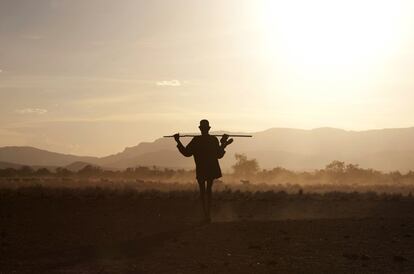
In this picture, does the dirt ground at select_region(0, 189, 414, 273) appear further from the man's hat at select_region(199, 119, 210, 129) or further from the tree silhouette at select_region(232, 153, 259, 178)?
the tree silhouette at select_region(232, 153, 259, 178)

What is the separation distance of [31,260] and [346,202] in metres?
15.6

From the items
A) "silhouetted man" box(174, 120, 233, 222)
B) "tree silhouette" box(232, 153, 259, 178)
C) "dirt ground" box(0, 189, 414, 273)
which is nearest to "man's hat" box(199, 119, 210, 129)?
"silhouetted man" box(174, 120, 233, 222)

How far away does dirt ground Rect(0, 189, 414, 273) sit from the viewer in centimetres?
1084

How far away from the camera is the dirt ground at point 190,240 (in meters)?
10.8

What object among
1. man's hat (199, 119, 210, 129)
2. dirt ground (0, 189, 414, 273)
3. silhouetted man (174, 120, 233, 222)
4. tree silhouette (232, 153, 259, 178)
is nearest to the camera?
dirt ground (0, 189, 414, 273)

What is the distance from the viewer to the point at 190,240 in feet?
43.8

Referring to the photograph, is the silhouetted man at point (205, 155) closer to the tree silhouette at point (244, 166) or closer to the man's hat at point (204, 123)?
the man's hat at point (204, 123)

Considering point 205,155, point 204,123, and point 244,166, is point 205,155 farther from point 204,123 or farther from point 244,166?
point 244,166

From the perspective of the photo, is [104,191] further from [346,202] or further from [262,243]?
[262,243]

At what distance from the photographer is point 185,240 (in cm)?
1338

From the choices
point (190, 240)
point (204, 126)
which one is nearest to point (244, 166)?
point (204, 126)

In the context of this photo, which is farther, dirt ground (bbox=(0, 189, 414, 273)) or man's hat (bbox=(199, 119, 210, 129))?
man's hat (bbox=(199, 119, 210, 129))

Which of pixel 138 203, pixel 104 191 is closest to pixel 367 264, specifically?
pixel 138 203

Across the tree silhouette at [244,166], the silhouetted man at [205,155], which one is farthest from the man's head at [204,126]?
the tree silhouette at [244,166]
